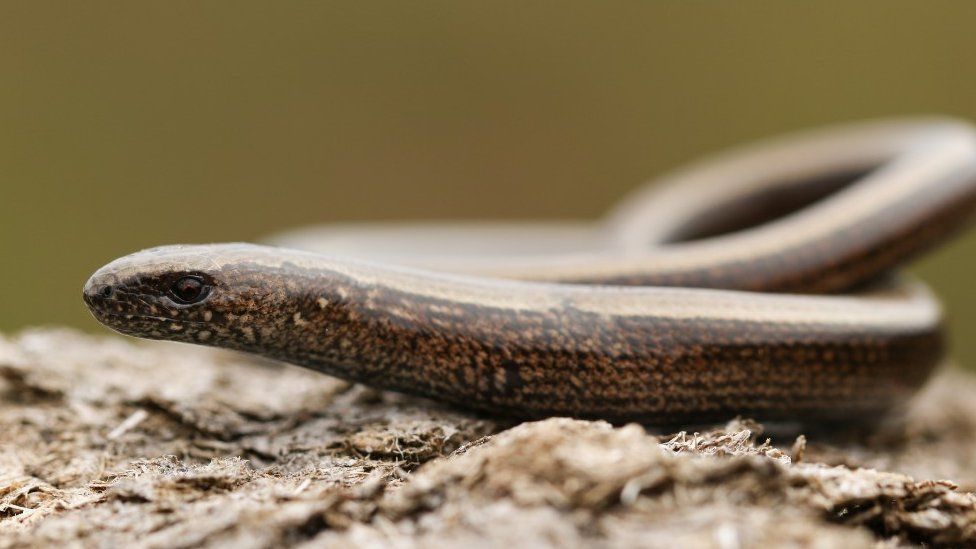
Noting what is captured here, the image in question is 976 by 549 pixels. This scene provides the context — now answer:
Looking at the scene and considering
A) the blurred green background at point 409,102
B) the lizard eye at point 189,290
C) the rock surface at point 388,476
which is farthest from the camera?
the blurred green background at point 409,102

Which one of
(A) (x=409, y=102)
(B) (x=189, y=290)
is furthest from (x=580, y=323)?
(A) (x=409, y=102)

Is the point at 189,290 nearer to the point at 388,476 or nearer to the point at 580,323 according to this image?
the point at 388,476

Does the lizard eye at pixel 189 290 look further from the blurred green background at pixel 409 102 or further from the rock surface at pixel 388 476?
the blurred green background at pixel 409 102

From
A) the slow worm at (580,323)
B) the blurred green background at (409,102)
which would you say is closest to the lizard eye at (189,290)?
the slow worm at (580,323)

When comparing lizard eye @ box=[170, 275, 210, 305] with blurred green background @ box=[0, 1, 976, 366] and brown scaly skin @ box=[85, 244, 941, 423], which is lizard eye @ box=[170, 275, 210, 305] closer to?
brown scaly skin @ box=[85, 244, 941, 423]

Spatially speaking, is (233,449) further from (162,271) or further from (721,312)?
(721,312)

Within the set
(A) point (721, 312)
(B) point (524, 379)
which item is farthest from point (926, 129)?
(B) point (524, 379)
